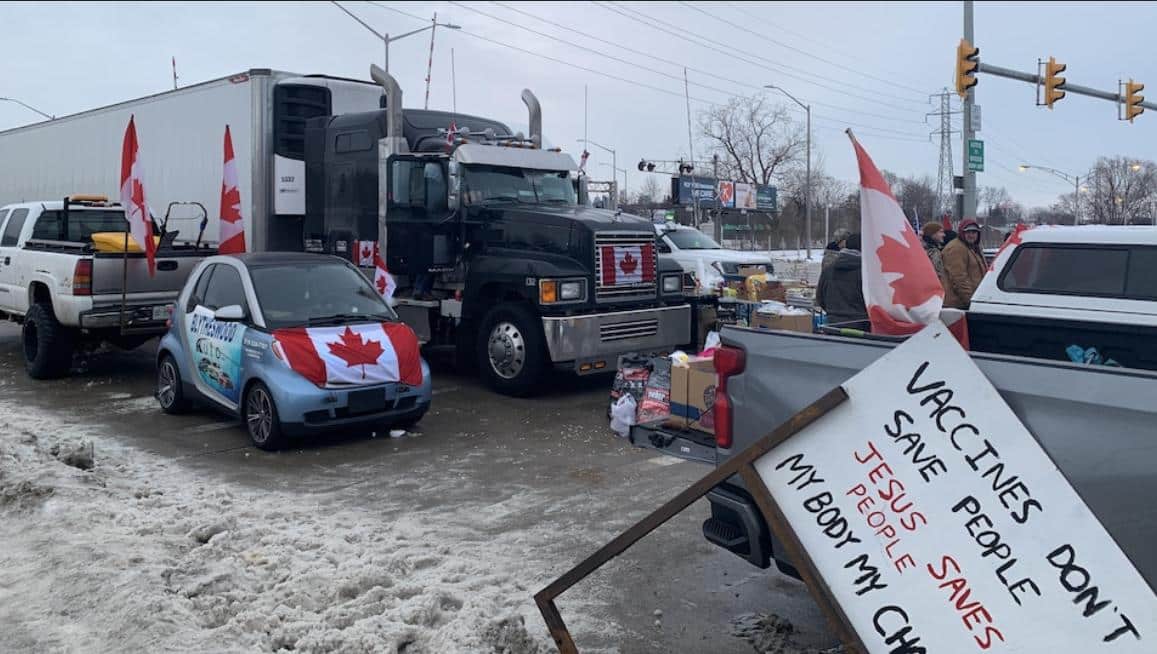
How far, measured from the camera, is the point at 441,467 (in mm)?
7715

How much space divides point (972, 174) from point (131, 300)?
19455 millimetres

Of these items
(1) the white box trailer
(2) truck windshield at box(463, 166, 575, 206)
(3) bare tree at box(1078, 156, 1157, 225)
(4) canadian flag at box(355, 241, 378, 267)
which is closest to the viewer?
(2) truck windshield at box(463, 166, 575, 206)

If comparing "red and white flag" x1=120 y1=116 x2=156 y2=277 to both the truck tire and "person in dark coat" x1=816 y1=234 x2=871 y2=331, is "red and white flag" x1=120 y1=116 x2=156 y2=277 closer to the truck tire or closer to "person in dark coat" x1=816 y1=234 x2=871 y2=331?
the truck tire

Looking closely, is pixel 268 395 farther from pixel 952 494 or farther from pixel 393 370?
pixel 952 494

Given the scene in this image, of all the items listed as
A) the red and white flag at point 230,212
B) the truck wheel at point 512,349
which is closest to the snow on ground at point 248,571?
the truck wheel at point 512,349

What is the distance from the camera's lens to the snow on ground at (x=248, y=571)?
4.26 meters

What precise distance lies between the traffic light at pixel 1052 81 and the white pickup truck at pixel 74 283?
20.7 meters

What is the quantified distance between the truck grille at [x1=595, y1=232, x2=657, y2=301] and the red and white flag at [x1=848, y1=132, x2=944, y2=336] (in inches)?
274

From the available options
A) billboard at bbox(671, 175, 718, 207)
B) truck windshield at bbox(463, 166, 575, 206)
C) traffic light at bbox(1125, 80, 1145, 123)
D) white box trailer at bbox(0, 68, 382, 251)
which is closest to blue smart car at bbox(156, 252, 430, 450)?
truck windshield at bbox(463, 166, 575, 206)

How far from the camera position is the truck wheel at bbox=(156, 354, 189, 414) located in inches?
372

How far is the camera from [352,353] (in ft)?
27.0

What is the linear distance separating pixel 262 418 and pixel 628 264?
15.0 feet

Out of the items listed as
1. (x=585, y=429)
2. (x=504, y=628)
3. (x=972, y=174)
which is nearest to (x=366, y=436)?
(x=585, y=429)

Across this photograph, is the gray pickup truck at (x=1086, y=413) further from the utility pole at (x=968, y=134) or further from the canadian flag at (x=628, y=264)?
the utility pole at (x=968, y=134)
